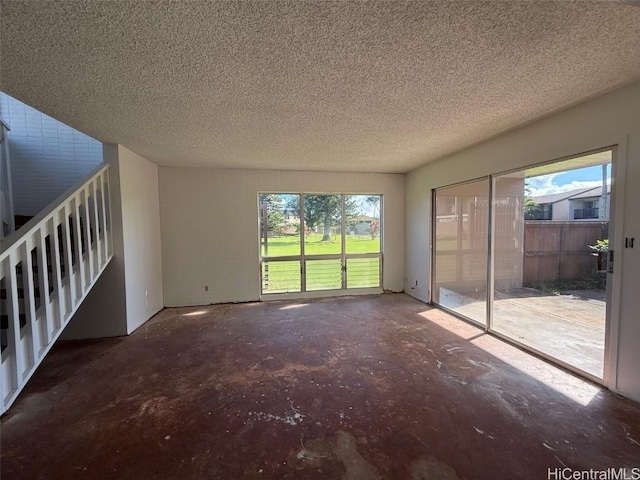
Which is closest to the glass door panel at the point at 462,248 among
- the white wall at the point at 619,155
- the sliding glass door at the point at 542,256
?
the sliding glass door at the point at 542,256

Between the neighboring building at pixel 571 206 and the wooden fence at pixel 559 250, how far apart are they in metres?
0.07

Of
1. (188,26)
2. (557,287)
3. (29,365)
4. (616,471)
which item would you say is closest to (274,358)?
(29,365)

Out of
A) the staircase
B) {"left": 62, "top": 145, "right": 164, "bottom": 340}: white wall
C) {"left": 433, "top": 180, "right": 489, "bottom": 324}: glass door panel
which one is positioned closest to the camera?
the staircase

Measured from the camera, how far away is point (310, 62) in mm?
1716

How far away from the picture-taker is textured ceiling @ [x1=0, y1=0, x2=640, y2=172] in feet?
4.36

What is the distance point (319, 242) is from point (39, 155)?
14.3 ft

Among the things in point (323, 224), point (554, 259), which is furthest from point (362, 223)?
point (554, 259)

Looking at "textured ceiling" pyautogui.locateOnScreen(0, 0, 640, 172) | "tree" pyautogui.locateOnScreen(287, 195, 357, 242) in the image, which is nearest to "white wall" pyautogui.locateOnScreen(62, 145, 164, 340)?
"textured ceiling" pyautogui.locateOnScreen(0, 0, 640, 172)

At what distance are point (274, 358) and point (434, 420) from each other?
5.24 ft

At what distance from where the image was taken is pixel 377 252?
545 centimetres

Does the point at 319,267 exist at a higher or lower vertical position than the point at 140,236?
lower

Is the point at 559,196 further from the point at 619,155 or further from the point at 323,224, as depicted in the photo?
the point at 323,224

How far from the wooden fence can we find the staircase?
4741 millimetres

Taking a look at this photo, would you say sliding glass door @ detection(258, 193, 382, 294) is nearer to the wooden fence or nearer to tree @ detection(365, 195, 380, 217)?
tree @ detection(365, 195, 380, 217)
